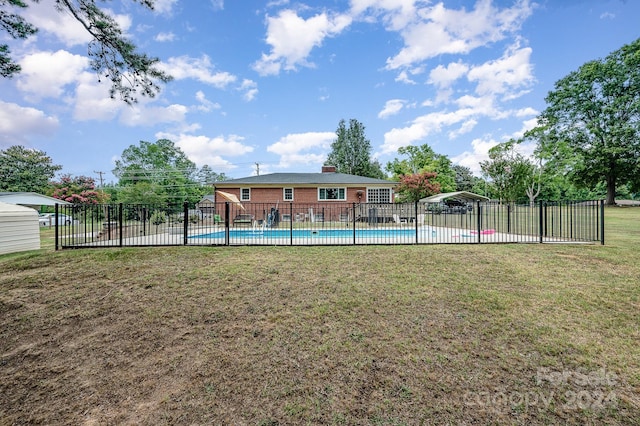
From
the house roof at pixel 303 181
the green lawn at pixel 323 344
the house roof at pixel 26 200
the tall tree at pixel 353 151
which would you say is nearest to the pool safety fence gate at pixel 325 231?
the green lawn at pixel 323 344

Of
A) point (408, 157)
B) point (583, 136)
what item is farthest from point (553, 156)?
point (408, 157)

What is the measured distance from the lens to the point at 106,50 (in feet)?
17.2

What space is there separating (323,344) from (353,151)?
143 ft

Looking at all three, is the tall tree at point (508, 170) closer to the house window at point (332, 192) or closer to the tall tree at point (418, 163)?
the tall tree at point (418, 163)

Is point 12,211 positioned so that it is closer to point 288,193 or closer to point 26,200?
point 288,193

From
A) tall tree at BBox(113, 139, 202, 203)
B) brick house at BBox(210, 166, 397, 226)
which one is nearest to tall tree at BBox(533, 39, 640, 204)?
brick house at BBox(210, 166, 397, 226)

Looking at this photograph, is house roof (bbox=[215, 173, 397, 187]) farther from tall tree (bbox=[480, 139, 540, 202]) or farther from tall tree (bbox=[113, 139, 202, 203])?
tall tree (bbox=[113, 139, 202, 203])

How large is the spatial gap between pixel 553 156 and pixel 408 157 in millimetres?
16426

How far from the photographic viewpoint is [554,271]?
5.71 meters

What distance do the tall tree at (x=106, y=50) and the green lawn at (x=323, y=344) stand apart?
375 centimetres

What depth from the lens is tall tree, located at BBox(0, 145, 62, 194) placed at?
34.2 meters

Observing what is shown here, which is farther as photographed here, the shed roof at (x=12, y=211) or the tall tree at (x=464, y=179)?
the tall tree at (x=464, y=179)

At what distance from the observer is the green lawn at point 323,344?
2381 mm

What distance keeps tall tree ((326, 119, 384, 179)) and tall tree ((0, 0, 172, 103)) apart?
132 feet
